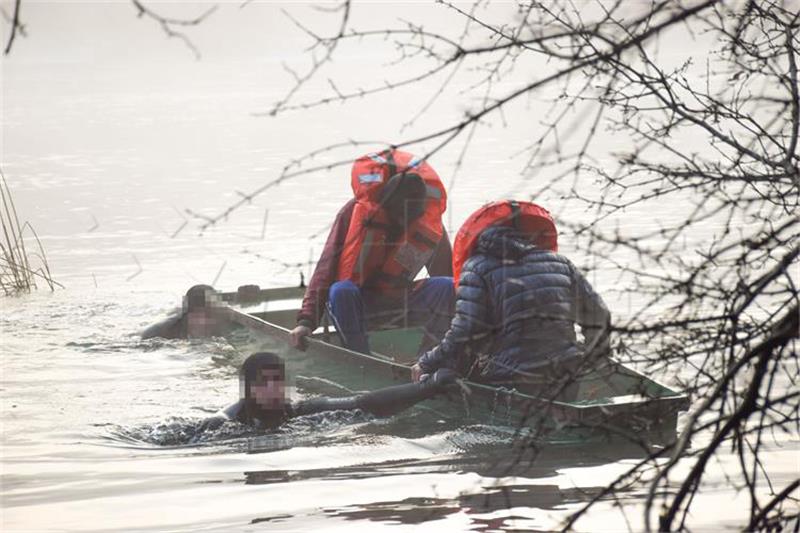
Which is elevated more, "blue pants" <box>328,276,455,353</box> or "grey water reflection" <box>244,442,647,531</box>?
"blue pants" <box>328,276,455,353</box>

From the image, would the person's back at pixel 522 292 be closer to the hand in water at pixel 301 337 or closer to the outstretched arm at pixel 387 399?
the outstretched arm at pixel 387 399

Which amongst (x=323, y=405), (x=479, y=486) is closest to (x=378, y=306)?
(x=323, y=405)

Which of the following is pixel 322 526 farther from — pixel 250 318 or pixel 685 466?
pixel 250 318

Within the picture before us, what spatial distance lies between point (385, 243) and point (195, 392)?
182cm

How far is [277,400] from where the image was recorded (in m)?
8.05

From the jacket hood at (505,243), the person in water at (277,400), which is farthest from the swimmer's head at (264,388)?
the jacket hood at (505,243)

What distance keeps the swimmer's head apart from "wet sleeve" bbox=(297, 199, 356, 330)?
0.91m

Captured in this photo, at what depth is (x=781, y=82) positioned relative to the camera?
4715 mm

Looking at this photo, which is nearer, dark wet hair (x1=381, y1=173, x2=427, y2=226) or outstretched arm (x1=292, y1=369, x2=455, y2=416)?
outstretched arm (x1=292, y1=369, x2=455, y2=416)

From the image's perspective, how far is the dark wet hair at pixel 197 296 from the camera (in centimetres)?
1114

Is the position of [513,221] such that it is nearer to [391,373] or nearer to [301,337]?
[391,373]

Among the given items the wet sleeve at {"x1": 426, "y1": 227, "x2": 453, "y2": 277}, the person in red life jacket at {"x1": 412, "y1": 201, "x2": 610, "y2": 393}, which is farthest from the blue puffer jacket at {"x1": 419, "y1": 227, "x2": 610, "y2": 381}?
the wet sleeve at {"x1": 426, "y1": 227, "x2": 453, "y2": 277}

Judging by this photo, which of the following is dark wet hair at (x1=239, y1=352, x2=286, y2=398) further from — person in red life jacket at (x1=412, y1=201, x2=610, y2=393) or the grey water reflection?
person in red life jacket at (x1=412, y1=201, x2=610, y2=393)

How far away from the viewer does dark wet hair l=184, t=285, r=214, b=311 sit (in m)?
11.1
